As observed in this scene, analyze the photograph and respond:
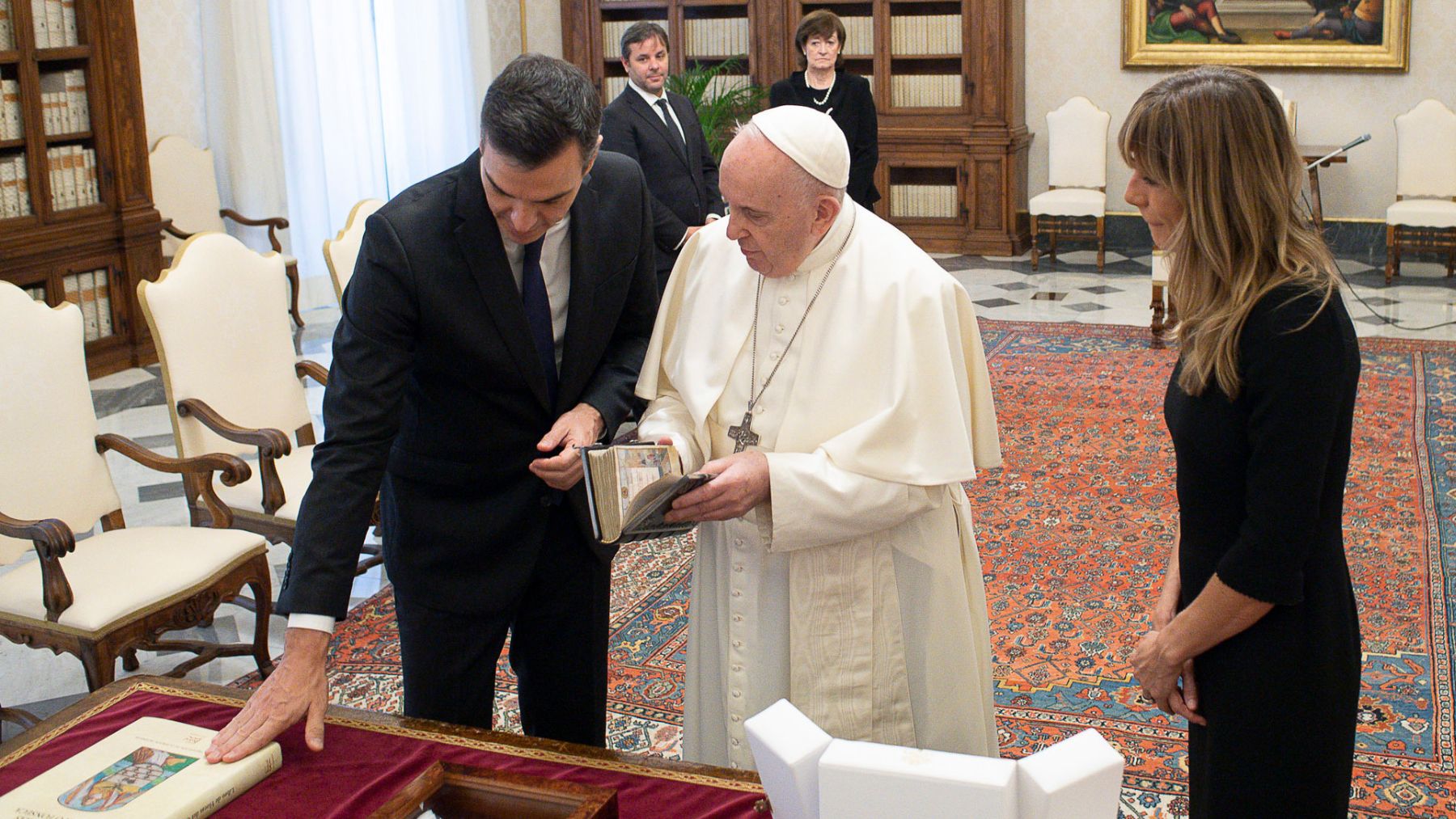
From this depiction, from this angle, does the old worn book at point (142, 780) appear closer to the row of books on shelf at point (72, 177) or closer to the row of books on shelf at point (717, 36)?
the row of books on shelf at point (72, 177)

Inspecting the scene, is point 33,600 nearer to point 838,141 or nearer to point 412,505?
point 412,505

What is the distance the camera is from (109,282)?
322 inches

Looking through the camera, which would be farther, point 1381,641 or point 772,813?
point 1381,641

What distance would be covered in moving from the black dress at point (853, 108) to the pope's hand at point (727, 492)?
669 cm

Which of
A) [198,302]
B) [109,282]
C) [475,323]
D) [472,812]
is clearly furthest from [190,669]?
[109,282]

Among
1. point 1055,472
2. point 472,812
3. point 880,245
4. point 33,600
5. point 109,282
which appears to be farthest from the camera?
point 109,282

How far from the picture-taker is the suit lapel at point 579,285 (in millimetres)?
2402

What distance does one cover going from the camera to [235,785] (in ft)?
6.00

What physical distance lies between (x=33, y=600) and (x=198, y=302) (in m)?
1.16

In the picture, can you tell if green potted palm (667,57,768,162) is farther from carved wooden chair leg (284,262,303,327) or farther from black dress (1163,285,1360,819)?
black dress (1163,285,1360,819)

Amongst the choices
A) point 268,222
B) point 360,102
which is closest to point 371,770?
point 268,222

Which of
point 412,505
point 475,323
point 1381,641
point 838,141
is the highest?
point 838,141

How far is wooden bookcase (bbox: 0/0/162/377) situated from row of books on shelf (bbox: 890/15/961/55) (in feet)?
Answer: 20.3

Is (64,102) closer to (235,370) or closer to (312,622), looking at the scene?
(235,370)
